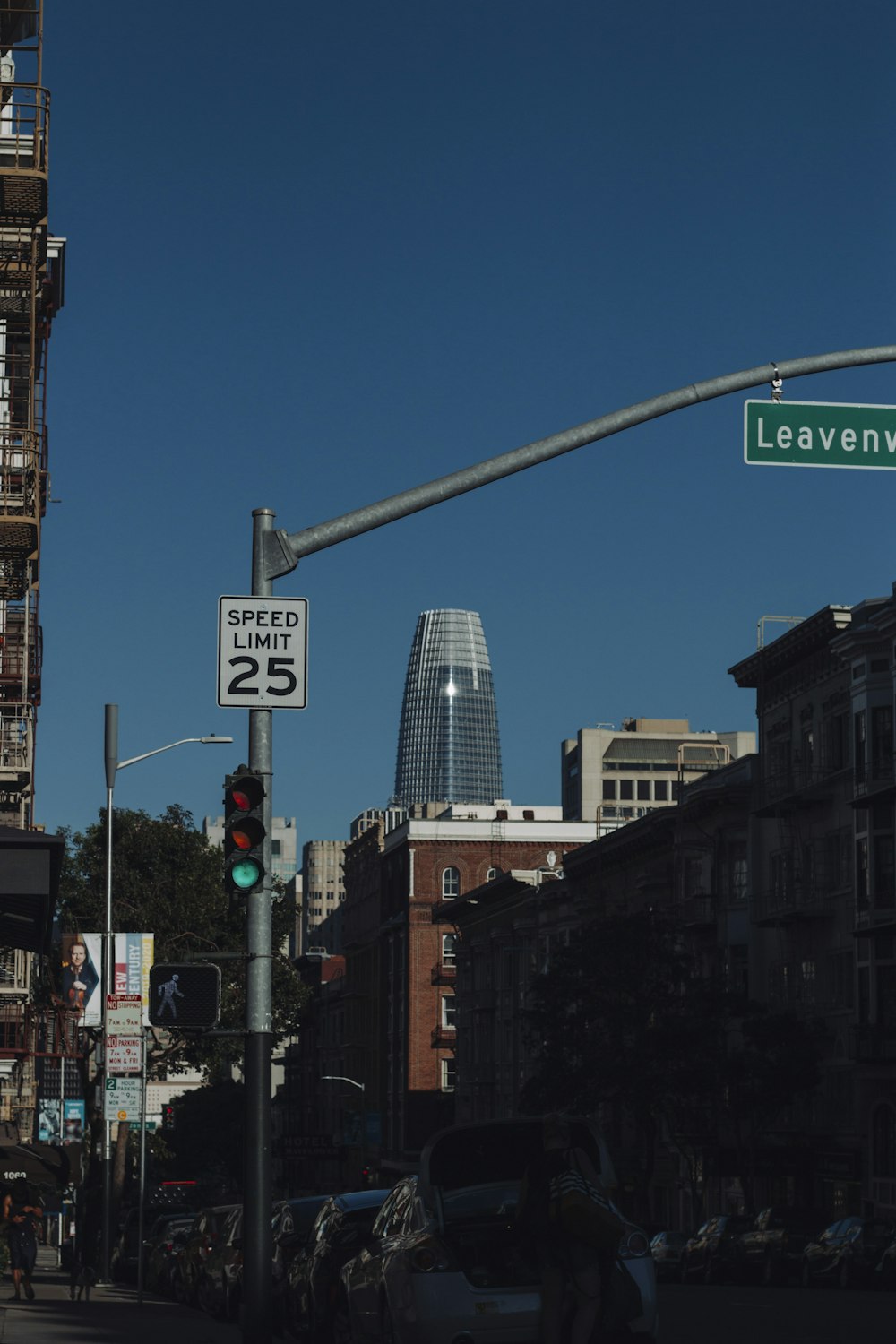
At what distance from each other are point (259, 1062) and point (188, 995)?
76 centimetres

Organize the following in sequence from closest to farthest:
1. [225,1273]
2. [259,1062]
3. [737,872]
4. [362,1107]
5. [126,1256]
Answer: [259,1062] < [225,1273] < [126,1256] < [737,872] < [362,1107]

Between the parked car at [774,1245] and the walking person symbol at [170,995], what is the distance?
27.3m

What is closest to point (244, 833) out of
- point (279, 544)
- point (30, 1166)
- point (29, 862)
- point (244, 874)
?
point (244, 874)

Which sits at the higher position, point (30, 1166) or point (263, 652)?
point (263, 652)

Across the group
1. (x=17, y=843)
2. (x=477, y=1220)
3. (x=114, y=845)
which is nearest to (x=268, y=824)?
(x=17, y=843)

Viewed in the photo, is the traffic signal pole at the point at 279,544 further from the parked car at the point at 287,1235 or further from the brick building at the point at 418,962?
the brick building at the point at 418,962

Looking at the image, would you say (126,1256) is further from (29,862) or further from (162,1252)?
(29,862)

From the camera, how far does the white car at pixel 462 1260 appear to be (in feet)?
45.0

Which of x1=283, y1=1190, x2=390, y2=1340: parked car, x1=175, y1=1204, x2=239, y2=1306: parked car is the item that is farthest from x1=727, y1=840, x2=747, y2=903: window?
x1=283, y1=1190, x2=390, y2=1340: parked car

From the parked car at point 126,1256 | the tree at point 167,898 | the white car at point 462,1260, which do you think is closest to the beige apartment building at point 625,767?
the tree at point 167,898

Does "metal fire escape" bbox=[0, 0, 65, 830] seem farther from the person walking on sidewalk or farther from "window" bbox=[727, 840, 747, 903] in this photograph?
"window" bbox=[727, 840, 747, 903]

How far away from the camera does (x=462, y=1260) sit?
1408cm

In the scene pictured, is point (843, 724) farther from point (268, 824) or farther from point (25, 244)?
point (268, 824)

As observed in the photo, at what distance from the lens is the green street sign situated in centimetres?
1552
